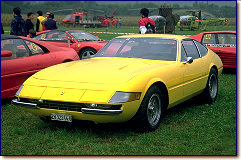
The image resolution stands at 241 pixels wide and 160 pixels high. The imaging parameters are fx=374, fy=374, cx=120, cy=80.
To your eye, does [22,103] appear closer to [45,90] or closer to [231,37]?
[45,90]

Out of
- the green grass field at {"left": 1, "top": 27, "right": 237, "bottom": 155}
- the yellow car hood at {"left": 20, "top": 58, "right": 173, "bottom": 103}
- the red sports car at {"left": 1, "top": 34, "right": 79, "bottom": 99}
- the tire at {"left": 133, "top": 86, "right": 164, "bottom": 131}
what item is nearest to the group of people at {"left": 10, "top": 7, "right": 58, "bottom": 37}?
the red sports car at {"left": 1, "top": 34, "right": 79, "bottom": 99}

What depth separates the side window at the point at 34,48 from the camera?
7.23 metres

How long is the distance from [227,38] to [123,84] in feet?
22.7

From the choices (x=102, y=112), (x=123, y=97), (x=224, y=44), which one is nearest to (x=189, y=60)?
(x=123, y=97)

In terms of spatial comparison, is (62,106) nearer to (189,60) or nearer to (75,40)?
(189,60)

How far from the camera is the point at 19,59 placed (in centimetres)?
692

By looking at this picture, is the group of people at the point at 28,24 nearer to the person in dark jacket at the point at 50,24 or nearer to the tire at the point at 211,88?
the person in dark jacket at the point at 50,24

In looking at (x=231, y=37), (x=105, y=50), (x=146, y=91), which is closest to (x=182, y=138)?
(x=146, y=91)

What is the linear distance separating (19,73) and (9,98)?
721 millimetres

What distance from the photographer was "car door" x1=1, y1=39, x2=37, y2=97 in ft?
21.5

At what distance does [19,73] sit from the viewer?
680 cm

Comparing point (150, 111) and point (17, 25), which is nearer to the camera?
point (150, 111)

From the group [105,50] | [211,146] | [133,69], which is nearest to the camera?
[211,146]

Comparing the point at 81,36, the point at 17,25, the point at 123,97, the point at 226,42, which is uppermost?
the point at 17,25
